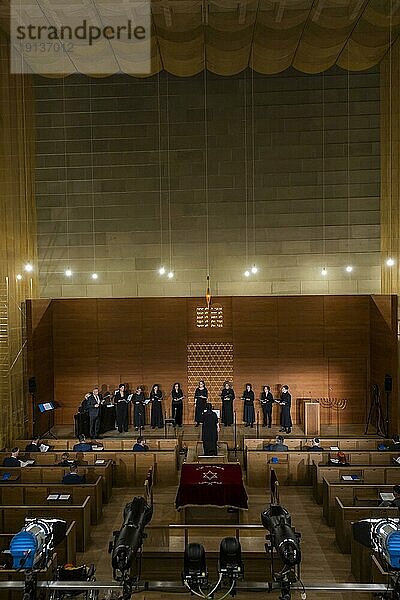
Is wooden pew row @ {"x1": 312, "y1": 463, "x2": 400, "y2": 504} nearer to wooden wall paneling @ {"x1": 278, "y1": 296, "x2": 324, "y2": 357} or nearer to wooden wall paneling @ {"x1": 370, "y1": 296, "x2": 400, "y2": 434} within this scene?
wooden wall paneling @ {"x1": 370, "y1": 296, "x2": 400, "y2": 434}

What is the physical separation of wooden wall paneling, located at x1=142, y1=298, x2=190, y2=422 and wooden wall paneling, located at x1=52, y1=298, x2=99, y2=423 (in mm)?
1479

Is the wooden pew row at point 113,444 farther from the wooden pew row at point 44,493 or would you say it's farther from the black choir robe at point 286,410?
the black choir robe at point 286,410

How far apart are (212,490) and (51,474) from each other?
3.27 metres

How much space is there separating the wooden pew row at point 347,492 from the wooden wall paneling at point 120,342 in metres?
8.22

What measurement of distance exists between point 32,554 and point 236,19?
10.5 meters

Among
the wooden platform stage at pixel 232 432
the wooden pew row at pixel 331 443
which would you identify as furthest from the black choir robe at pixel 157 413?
the wooden pew row at pixel 331 443

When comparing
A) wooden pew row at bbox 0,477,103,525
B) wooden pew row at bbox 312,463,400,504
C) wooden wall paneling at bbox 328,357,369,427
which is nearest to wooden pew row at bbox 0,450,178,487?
wooden pew row at bbox 0,477,103,525

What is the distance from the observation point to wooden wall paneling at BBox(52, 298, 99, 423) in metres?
18.0

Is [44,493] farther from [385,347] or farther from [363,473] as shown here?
[385,347]

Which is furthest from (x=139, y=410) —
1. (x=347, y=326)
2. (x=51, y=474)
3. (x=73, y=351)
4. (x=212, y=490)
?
(x=212, y=490)

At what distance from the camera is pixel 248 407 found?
1702 centimetres

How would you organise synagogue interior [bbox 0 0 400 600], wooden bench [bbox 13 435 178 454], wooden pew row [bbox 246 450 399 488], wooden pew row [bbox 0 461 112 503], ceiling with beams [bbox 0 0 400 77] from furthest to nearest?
synagogue interior [bbox 0 0 400 600], wooden bench [bbox 13 435 178 454], wooden pew row [bbox 246 450 399 488], wooden pew row [bbox 0 461 112 503], ceiling with beams [bbox 0 0 400 77]

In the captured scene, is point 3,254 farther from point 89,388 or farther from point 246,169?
point 246,169

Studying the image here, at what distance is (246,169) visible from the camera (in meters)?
17.8
